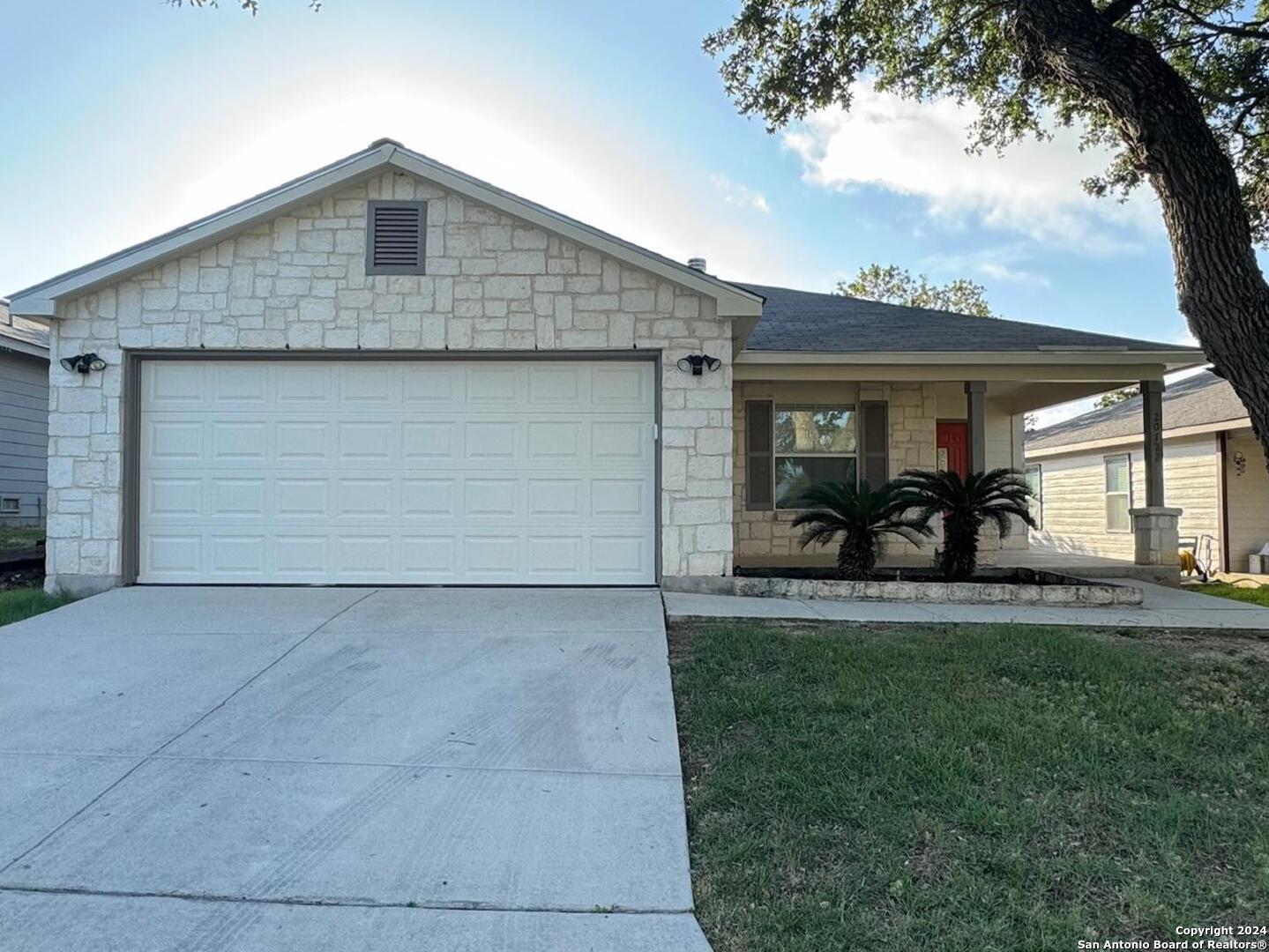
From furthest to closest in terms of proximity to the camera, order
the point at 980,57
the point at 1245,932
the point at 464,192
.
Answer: the point at 980,57 < the point at 464,192 < the point at 1245,932

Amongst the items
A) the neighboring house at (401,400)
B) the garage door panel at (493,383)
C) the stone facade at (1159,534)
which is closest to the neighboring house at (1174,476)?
the stone facade at (1159,534)

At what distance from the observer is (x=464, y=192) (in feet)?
24.7

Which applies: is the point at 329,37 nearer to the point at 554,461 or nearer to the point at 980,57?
the point at 554,461

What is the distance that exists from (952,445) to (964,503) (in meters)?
4.61

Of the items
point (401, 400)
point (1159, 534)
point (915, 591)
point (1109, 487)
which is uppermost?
point (401, 400)

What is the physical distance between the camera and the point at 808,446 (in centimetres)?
1159

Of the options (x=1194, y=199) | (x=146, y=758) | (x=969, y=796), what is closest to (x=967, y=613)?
(x=1194, y=199)

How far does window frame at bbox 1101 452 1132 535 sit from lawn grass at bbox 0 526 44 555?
1860 cm

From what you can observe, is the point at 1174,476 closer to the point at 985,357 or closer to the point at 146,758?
the point at 985,357

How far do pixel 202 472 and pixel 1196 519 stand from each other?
1664 centimetres

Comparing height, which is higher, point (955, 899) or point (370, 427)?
point (370, 427)

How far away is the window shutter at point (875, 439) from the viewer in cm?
1151

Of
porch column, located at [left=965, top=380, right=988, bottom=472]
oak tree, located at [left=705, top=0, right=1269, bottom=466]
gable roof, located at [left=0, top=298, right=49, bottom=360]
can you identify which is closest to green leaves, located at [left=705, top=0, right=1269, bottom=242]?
oak tree, located at [left=705, top=0, right=1269, bottom=466]

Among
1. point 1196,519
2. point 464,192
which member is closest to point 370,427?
point 464,192
